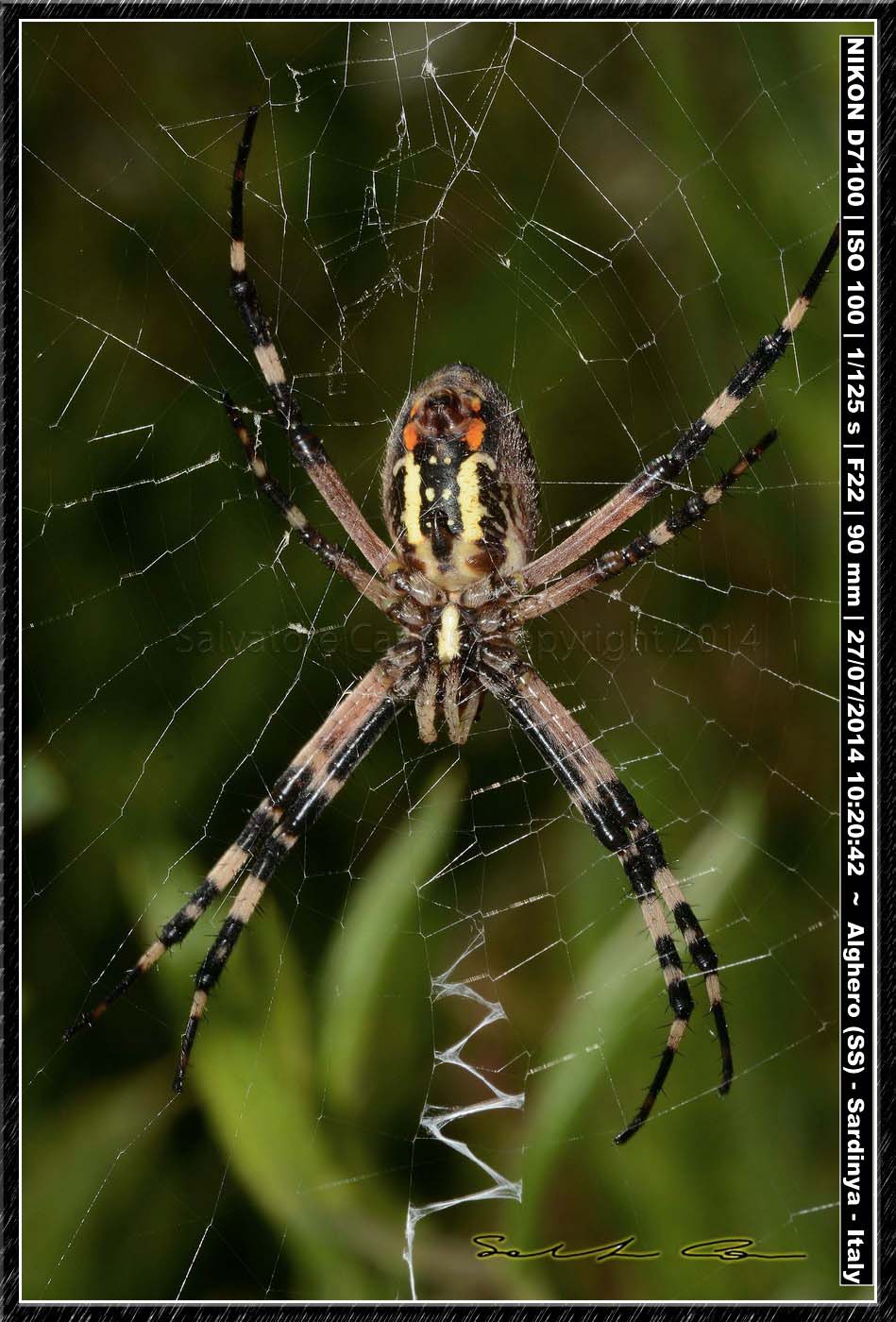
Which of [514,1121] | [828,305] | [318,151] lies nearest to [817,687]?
[828,305]

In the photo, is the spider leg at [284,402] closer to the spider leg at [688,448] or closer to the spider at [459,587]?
the spider at [459,587]

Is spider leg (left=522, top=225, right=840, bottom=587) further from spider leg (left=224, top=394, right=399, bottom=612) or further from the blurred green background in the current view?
spider leg (left=224, top=394, right=399, bottom=612)

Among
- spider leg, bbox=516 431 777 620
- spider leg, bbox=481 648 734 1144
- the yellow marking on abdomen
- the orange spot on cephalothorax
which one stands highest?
the orange spot on cephalothorax

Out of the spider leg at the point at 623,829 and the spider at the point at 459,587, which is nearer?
the spider at the point at 459,587
